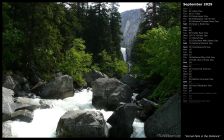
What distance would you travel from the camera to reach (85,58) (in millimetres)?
32281

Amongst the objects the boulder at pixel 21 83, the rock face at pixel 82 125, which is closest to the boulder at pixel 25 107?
the boulder at pixel 21 83

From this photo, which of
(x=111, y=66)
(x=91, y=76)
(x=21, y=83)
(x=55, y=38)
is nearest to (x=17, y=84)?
(x=21, y=83)

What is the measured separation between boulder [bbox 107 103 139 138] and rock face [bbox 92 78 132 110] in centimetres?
423

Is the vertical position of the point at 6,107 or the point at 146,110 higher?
the point at 6,107

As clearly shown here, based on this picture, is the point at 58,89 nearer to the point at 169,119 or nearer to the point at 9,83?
the point at 9,83

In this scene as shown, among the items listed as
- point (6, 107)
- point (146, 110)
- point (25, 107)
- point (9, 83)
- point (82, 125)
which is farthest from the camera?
point (9, 83)

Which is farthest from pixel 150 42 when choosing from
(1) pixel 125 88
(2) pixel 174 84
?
(2) pixel 174 84

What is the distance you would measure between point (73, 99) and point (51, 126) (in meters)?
6.55

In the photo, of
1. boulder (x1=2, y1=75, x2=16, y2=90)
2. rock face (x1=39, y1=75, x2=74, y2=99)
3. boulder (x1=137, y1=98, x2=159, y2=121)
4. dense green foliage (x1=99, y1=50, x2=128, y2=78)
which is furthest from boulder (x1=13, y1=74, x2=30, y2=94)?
dense green foliage (x1=99, y1=50, x2=128, y2=78)

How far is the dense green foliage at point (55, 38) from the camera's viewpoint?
1575 centimetres

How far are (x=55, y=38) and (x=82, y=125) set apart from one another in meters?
9.94

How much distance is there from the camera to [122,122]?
51.4ft

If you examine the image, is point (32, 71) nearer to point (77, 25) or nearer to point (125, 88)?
point (125, 88)

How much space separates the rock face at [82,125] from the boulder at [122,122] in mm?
1131
